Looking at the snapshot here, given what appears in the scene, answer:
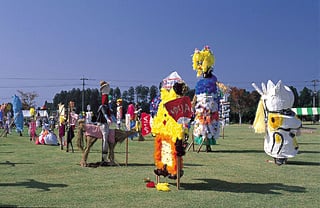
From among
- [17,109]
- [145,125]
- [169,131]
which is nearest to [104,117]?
[145,125]

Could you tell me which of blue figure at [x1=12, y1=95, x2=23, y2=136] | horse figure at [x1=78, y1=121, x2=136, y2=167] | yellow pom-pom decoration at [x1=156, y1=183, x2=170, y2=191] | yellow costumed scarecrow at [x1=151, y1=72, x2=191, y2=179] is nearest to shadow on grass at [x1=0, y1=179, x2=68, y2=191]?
yellow pom-pom decoration at [x1=156, y1=183, x2=170, y2=191]

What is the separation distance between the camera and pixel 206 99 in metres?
14.2

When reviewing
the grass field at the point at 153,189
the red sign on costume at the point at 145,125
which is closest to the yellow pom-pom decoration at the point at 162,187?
the grass field at the point at 153,189

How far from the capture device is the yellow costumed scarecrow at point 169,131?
7.08m

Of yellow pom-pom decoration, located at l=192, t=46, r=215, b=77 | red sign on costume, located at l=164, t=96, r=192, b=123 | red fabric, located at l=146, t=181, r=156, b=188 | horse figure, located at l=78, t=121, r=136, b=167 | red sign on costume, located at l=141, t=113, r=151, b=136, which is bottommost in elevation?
red fabric, located at l=146, t=181, r=156, b=188

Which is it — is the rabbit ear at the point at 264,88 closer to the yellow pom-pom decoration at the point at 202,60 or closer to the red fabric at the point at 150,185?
the yellow pom-pom decoration at the point at 202,60

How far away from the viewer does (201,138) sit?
14.5 meters

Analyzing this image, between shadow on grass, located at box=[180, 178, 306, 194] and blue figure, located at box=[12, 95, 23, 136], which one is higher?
blue figure, located at box=[12, 95, 23, 136]

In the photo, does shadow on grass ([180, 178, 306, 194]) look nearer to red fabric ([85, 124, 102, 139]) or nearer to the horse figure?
the horse figure

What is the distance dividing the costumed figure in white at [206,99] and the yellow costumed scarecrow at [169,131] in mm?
6716

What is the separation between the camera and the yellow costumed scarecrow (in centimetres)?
708

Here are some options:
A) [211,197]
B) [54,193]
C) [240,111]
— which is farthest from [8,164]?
[240,111]

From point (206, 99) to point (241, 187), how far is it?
707cm

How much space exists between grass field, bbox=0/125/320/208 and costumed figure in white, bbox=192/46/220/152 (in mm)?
3036
